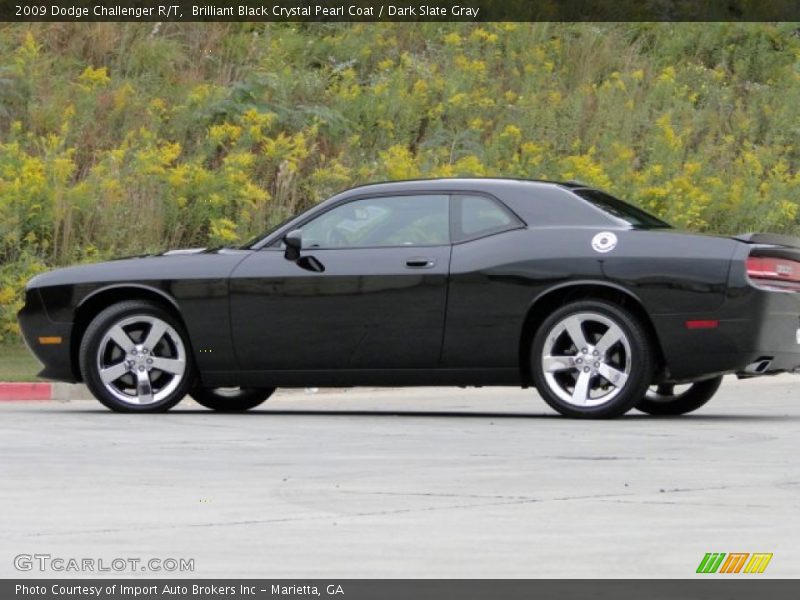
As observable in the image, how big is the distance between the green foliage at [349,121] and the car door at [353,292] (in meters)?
7.48

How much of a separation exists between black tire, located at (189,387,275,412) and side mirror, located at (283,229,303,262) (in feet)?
5.67

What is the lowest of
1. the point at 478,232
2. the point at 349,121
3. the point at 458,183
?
the point at 478,232

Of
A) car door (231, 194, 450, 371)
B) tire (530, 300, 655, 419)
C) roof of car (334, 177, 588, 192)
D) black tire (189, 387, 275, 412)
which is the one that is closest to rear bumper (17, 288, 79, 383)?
black tire (189, 387, 275, 412)

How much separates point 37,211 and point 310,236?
9.08m

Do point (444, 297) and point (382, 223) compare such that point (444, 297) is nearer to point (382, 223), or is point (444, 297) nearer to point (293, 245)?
point (382, 223)

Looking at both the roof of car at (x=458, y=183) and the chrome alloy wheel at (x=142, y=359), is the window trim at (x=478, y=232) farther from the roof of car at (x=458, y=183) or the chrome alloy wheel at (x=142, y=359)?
the chrome alloy wheel at (x=142, y=359)

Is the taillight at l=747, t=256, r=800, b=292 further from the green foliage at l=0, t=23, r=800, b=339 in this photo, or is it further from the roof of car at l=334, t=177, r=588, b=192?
the green foliage at l=0, t=23, r=800, b=339

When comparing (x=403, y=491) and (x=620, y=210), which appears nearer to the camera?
(x=403, y=491)

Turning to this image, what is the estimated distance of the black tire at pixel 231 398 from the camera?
1542 centimetres

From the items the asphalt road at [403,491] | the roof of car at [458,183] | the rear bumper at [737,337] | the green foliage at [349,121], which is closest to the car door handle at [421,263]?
the roof of car at [458,183]

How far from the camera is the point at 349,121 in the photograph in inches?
1057

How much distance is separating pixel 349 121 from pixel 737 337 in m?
14.2
